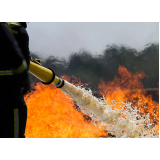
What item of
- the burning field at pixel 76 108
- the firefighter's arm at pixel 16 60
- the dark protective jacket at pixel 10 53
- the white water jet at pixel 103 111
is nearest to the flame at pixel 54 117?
the burning field at pixel 76 108

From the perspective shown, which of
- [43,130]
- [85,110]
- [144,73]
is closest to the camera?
[85,110]

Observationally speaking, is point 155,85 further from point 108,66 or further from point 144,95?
point 108,66

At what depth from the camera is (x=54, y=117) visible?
287 cm

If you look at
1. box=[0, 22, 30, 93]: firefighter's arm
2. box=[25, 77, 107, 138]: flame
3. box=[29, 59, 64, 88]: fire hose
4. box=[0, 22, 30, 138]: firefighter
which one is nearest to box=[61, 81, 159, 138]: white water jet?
box=[29, 59, 64, 88]: fire hose

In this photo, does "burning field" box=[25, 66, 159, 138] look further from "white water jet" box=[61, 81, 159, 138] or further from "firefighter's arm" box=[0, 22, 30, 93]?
"firefighter's arm" box=[0, 22, 30, 93]

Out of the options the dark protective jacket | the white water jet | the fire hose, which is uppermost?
the dark protective jacket

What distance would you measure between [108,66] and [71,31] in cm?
95

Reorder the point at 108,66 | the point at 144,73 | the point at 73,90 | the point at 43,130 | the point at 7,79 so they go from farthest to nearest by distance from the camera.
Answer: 1. the point at 144,73
2. the point at 108,66
3. the point at 43,130
4. the point at 73,90
5. the point at 7,79

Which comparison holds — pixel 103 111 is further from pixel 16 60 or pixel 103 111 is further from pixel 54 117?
pixel 54 117

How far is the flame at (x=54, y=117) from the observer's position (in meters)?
2.73

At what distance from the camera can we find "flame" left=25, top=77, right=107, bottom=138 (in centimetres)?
273

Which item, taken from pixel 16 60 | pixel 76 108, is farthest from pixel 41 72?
pixel 76 108

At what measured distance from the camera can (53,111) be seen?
2904 mm

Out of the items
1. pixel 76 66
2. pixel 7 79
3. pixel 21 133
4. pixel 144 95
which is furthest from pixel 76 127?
pixel 7 79
